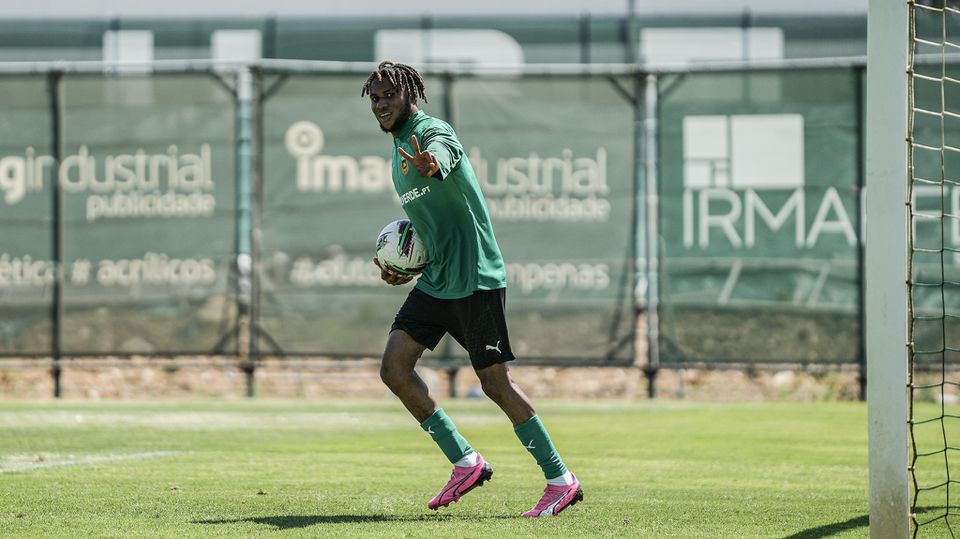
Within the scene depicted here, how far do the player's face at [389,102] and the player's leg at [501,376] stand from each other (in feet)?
3.15

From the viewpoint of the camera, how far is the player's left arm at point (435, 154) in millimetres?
6383

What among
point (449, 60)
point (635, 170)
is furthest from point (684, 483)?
point (449, 60)

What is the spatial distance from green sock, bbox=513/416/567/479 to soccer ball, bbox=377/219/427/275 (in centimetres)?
95

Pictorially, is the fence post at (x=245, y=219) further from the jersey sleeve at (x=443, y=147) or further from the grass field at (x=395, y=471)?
the jersey sleeve at (x=443, y=147)

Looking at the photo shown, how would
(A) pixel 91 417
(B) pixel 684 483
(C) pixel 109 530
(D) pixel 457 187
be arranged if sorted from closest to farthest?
(C) pixel 109 530, (D) pixel 457 187, (B) pixel 684 483, (A) pixel 91 417

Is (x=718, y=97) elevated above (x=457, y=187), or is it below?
above

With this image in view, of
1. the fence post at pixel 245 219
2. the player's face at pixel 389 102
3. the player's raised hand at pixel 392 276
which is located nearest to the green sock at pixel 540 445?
the player's raised hand at pixel 392 276

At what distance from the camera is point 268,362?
15492mm

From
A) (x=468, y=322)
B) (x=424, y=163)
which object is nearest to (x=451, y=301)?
(x=468, y=322)

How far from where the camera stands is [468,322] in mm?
6992

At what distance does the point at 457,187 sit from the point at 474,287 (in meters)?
0.49

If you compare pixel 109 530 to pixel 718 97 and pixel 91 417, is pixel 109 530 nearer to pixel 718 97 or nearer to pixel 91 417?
pixel 91 417

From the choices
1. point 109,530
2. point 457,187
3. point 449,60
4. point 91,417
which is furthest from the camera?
point 449,60

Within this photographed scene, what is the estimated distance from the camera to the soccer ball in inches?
281
